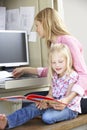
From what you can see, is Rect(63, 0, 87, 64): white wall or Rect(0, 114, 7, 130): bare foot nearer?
Rect(0, 114, 7, 130): bare foot

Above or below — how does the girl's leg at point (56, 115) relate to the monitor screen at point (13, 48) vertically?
below

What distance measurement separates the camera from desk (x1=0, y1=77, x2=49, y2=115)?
1.43 metres

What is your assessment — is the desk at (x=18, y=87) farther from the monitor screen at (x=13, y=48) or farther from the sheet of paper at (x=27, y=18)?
the sheet of paper at (x=27, y=18)

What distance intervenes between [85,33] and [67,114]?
1.37m

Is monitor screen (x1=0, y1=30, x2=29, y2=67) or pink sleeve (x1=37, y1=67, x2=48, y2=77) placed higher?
monitor screen (x1=0, y1=30, x2=29, y2=67)

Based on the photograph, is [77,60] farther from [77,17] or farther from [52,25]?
[77,17]

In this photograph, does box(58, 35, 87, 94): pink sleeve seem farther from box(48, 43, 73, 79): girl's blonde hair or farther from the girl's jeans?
the girl's jeans

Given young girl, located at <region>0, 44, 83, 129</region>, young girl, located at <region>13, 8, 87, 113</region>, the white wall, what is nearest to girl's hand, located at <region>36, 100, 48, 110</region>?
young girl, located at <region>0, 44, 83, 129</region>

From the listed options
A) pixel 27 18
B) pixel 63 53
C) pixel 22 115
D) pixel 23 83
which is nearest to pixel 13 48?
pixel 27 18

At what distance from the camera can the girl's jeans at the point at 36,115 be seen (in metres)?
1.21

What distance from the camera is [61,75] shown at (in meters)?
1.36

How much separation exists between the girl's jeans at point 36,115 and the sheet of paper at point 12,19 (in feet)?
2.78

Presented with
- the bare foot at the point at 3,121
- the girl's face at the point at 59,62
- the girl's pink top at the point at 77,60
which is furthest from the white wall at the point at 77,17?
the bare foot at the point at 3,121

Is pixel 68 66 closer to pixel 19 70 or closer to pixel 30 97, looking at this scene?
pixel 30 97
